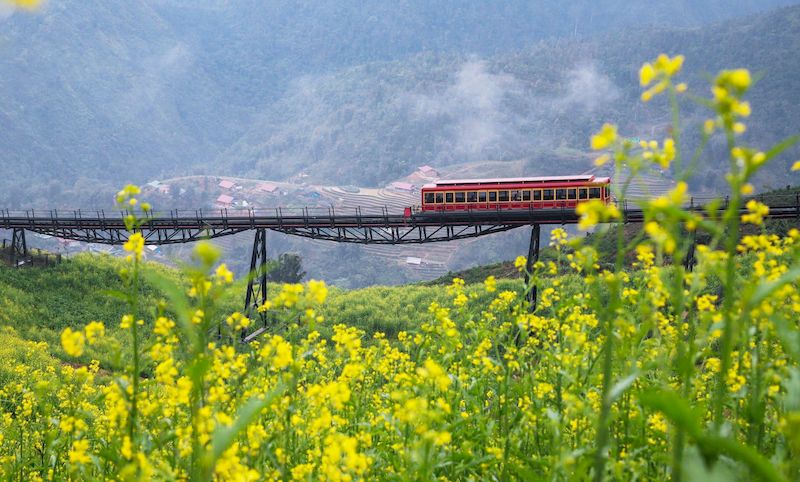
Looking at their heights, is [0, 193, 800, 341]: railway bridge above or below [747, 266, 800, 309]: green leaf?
above

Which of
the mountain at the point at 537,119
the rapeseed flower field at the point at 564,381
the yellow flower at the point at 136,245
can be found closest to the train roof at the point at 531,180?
the rapeseed flower field at the point at 564,381

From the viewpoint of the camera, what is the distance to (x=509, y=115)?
193m

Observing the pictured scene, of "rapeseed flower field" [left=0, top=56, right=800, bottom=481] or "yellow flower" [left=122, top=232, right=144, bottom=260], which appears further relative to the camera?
"yellow flower" [left=122, top=232, right=144, bottom=260]


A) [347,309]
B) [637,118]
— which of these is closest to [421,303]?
[347,309]

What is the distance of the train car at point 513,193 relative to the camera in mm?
26953

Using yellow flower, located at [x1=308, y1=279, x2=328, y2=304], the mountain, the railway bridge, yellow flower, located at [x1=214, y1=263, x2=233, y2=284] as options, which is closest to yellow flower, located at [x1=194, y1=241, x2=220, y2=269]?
yellow flower, located at [x1=214, y1=263, x2=233, y2=284]

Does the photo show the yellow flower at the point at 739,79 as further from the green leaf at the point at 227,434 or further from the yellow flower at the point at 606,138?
the green leaf at the point at 227,434

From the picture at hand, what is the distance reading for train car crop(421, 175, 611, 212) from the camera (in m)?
27.0

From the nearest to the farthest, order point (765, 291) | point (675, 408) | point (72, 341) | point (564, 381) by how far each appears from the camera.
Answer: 1. point (675, 408)
2. point (765, 291)
3. point (72, 341)
4. point (564, 381)

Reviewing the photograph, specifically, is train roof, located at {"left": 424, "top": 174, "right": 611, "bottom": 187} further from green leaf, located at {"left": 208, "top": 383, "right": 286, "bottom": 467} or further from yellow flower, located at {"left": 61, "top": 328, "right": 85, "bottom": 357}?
green leaf, located at {"left": 208, "top": 383, "right": 286, "bottom": 467}

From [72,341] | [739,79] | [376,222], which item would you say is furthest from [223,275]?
[376,222]

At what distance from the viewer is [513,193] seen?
90.1 feet

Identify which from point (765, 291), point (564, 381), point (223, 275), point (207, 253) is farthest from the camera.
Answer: point (564, 381)

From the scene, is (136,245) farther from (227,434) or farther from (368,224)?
(368,224)
